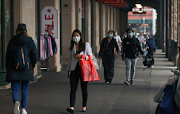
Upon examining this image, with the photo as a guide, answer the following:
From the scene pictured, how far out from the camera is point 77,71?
6914 millimetres

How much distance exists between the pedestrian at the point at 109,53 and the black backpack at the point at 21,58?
5070 millimetres

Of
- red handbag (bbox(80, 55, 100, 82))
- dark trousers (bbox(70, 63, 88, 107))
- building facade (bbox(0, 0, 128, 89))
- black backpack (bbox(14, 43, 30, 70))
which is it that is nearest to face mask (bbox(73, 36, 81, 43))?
red handbag (bbox(80, 55, 100, 82))

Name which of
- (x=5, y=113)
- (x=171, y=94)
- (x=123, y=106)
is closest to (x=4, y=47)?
(x=5, y=113)

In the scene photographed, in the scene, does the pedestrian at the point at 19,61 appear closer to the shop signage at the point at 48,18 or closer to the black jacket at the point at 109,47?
the black jacket at the point at 109,47

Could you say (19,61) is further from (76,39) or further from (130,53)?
(130,53)

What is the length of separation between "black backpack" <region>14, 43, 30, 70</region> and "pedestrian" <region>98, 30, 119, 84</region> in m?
5.07

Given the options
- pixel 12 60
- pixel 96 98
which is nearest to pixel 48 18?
pixel 96 98

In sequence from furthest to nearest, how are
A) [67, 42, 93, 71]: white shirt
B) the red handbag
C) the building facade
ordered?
the building facade → [67, 42, 93, 71]: white shirt → the red handbag

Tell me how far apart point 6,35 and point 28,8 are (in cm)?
123

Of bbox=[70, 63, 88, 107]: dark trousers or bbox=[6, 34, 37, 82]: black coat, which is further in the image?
bbox=[70, 63, 88, 107]: dark trousers

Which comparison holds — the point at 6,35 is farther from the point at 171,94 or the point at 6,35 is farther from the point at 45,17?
the point at 171,94

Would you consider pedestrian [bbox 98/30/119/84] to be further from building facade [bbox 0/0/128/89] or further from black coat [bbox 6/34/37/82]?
black coat [bbox 6/34/37/82]

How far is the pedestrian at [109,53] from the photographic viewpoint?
11.2m

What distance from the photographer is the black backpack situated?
6398 millimetres
